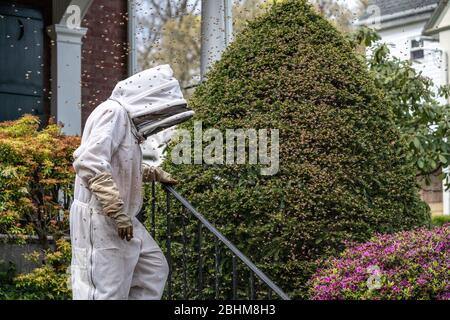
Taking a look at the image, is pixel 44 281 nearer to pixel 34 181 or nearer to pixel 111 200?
pixel 34 181

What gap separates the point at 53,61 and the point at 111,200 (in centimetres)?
649

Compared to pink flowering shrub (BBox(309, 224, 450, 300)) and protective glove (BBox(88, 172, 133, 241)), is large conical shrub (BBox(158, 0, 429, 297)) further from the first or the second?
protective glove (BBox(88, 172, 133, 241))

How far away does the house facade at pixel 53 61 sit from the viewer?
11258mm

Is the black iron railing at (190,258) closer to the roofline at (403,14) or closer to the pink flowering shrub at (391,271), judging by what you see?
the pink flowering shrub at (391,271)

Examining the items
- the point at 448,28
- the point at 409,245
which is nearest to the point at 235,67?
the point at 409,245

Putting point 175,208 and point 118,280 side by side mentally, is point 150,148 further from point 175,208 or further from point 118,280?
point 118,280

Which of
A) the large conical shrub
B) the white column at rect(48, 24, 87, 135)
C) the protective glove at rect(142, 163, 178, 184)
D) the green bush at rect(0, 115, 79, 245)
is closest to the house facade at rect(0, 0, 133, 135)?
the white column at rect(48, 24, 87, 135)

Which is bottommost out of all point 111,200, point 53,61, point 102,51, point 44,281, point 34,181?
point 44,281

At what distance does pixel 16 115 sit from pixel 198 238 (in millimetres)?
5581

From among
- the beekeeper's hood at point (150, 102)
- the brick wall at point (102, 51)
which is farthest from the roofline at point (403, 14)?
the beekeeper's hood at point (150, 102)

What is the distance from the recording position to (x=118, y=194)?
5227 mm

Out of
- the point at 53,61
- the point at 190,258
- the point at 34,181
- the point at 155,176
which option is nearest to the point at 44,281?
the point at 34,181

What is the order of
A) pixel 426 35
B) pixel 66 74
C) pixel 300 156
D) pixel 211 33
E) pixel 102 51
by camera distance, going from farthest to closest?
pixel 426 35
pixel 102 51
pixel 66 74
pixel 211 33
pixel 300 156
